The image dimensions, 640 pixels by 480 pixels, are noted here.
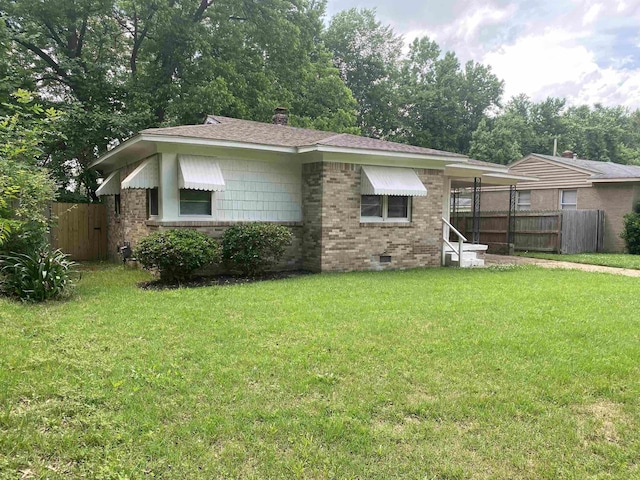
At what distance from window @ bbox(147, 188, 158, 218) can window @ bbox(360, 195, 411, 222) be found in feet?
16.5

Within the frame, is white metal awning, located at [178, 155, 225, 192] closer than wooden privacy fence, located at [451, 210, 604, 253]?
Yes

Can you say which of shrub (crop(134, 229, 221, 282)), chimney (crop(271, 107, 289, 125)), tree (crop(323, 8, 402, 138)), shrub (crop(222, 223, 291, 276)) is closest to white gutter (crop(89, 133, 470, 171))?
shrub (crop(222, 223, 291, 276))

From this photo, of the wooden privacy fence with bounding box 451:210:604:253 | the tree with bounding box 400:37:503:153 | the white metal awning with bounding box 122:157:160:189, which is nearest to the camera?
the white metal awning with bounding box 122:157:160:189

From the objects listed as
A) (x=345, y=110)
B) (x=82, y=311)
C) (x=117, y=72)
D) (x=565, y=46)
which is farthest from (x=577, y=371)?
(x=345, y=110)

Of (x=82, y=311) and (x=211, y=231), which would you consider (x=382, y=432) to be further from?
(x=211, y=231)

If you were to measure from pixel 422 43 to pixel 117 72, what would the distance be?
28662 mm

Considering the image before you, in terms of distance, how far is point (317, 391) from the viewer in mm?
3895

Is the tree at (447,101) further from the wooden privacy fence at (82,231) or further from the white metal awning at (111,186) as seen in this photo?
the white metal awning at (111,186)

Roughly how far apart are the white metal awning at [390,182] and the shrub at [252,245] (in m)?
2.46

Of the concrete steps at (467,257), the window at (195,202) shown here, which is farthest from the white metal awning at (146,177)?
the concrete steps at (467,257)

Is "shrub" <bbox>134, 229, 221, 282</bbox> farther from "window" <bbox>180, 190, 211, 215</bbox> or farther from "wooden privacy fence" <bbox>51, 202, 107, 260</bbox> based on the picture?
"wooden privacy fence" <bbox>51, 202, 107, 260</bbox>

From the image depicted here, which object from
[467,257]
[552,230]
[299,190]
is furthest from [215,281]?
[552,230]

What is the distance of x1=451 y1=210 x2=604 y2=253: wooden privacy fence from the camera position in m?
17.7

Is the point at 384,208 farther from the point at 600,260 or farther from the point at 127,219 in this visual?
the point at 600,260
